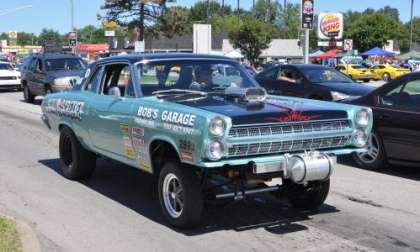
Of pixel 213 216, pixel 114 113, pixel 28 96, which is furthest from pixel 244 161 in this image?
pixel 28 96

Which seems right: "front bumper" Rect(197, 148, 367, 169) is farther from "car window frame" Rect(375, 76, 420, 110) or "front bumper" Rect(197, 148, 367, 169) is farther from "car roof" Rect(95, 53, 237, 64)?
"car window frame" Rect(375, 76, 420, 110)

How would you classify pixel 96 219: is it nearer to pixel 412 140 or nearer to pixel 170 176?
pixel 170 176

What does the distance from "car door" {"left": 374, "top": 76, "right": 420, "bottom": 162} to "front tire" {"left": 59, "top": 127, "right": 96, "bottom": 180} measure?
420cm

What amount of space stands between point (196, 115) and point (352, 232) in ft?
6.40

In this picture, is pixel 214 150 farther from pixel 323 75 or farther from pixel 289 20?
pixel 289 20

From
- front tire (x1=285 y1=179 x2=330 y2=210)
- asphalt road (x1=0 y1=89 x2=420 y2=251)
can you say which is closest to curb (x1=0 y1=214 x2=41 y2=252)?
asphalt road (x1=0 y1=89 x2=420 y2=251)

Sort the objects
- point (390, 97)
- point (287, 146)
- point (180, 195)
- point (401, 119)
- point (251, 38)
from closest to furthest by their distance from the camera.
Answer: point (287, 146), point (180, 195), point (401, 119), point (390, 97), point (251, 38)

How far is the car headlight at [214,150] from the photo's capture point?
5488 millimetres

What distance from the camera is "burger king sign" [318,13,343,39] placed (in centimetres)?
3338

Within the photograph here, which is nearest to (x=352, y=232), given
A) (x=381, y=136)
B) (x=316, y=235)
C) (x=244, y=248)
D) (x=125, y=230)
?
(x=316, y=235)

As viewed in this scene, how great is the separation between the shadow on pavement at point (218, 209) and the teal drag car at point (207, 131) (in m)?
0.26

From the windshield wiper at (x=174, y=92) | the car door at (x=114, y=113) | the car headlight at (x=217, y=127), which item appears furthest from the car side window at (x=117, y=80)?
the car headlight at (x=217, y=127)

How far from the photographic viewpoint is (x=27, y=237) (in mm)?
5738

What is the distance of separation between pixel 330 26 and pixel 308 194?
28.1 meters
